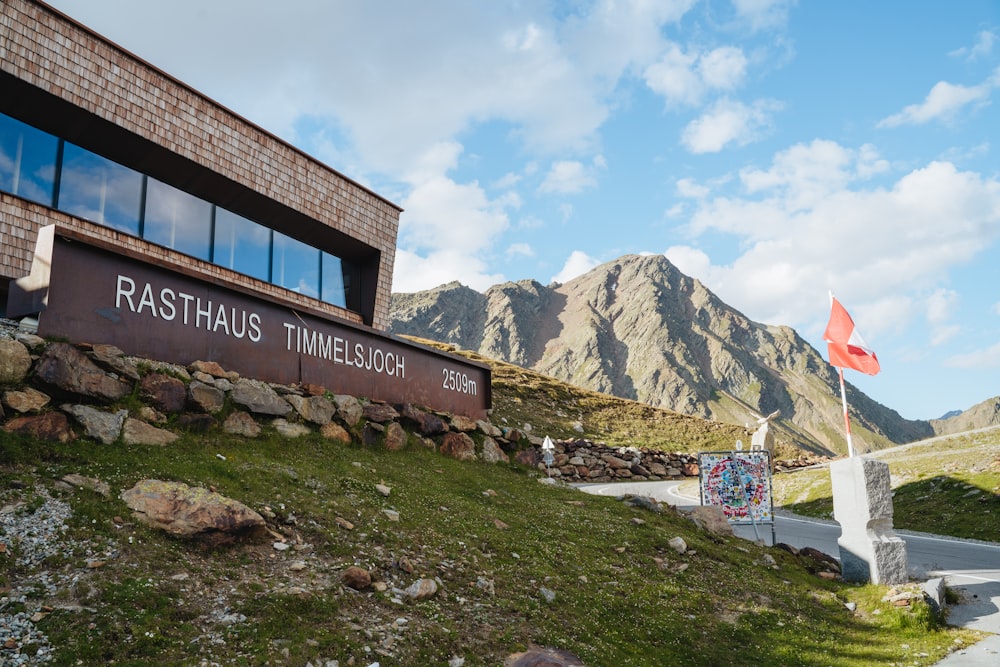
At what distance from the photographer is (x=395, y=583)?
9008 millimetres

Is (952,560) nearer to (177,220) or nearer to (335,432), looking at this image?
(335,432)

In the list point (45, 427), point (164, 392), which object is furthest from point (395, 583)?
point (164, 392)

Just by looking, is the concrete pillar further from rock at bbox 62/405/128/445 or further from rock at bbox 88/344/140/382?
rock at bbox 88/344/140/382

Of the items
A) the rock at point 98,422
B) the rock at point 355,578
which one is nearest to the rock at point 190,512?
the rock at point 355,578

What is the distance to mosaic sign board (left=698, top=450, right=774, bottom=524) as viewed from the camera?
59.8 ft

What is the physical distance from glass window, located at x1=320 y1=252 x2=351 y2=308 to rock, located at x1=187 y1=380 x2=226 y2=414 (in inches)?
410

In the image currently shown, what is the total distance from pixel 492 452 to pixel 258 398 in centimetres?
844

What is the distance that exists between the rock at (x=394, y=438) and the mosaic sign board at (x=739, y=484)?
27.1ft

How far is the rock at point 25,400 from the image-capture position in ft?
31.9

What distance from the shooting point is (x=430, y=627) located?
8062 mm

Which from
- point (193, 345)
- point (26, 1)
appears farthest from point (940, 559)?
point (26, 1)

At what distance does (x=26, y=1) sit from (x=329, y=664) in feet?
53.8

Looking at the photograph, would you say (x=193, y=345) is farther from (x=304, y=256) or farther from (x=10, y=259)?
(x=304, y=256)

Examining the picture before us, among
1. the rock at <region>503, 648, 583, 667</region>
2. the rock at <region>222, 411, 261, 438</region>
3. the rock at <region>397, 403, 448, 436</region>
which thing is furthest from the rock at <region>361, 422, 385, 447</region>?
the rock at <region>503, 648, 583, 667</region>
